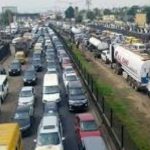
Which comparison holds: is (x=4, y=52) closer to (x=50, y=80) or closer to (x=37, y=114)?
(x=50, y=80)

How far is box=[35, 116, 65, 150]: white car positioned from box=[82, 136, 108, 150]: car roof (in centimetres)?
121

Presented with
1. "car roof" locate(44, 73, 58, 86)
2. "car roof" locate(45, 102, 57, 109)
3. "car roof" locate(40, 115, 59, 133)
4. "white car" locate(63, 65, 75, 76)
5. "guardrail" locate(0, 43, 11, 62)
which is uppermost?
"car roof" locate(40, 115, 59, 133)

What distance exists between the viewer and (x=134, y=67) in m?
37.8

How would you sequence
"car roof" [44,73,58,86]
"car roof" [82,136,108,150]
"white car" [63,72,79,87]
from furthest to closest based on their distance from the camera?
"white car" [63,72,79,87] < "car roof" [44,73,58,86] < "car roof" [82,136,108,150]

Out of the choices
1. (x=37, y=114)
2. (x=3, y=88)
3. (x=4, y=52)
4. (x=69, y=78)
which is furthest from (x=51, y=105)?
(x=4, y=52)

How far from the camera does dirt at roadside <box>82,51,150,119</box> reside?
104 feet

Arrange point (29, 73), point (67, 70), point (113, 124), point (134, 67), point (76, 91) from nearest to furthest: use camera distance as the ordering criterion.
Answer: point (113, 124), point (76, 91), point (134, 67), point (29, 73), point (67, 70)

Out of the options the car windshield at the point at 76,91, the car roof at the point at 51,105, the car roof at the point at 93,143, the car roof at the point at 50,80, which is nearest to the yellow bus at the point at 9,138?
the car roof at the point at 93,143

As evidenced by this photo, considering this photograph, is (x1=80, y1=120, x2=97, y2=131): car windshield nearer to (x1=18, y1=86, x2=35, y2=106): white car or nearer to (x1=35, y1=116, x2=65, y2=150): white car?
(x1=35, y1=116, x2=65, y2=150): white car

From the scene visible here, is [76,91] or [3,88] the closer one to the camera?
[76,91]

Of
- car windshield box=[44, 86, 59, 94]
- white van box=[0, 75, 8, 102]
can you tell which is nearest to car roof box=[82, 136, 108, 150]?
car windshield box=[44, 86, 59, 94]

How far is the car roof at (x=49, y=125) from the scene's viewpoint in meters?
22.9

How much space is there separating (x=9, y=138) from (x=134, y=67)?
2157 centimetres

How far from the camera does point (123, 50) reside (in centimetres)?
4525
